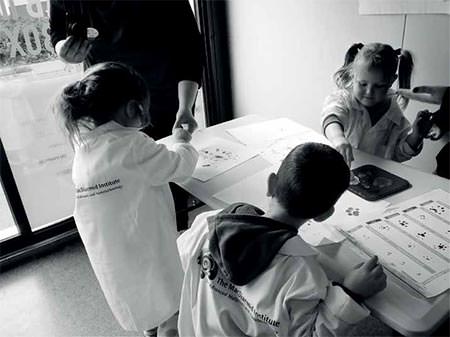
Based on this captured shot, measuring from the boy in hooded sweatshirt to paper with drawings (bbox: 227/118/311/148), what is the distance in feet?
2.07

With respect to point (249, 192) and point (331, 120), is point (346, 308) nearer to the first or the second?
point (249, 192)

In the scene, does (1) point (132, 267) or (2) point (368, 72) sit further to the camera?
(2) point (368, 72)

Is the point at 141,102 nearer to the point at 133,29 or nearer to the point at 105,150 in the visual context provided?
the point at 105,150

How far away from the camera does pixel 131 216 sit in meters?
1.13

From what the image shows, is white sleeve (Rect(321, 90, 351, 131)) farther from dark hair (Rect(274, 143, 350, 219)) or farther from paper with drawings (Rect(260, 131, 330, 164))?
dark hair (Rect(274, 143, 350, 219))

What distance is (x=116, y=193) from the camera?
3.60ft

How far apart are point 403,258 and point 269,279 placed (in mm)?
310

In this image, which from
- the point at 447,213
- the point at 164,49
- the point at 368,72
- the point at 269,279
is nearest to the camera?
the point at 269,279

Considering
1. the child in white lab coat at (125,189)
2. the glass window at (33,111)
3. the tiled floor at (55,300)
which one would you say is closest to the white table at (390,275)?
the child in white lab coat at (125,189)

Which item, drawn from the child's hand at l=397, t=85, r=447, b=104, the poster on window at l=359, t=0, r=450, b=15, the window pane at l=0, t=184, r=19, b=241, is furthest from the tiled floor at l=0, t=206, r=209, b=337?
the poster on window at l=359, t=0, r=450, b=15

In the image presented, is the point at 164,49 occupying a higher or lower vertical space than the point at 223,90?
higher

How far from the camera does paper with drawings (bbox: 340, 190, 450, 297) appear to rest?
0.82 metres

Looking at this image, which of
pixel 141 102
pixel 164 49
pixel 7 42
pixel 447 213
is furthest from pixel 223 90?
pixel 447 213

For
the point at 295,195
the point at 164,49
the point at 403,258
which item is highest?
the point at 164,49
